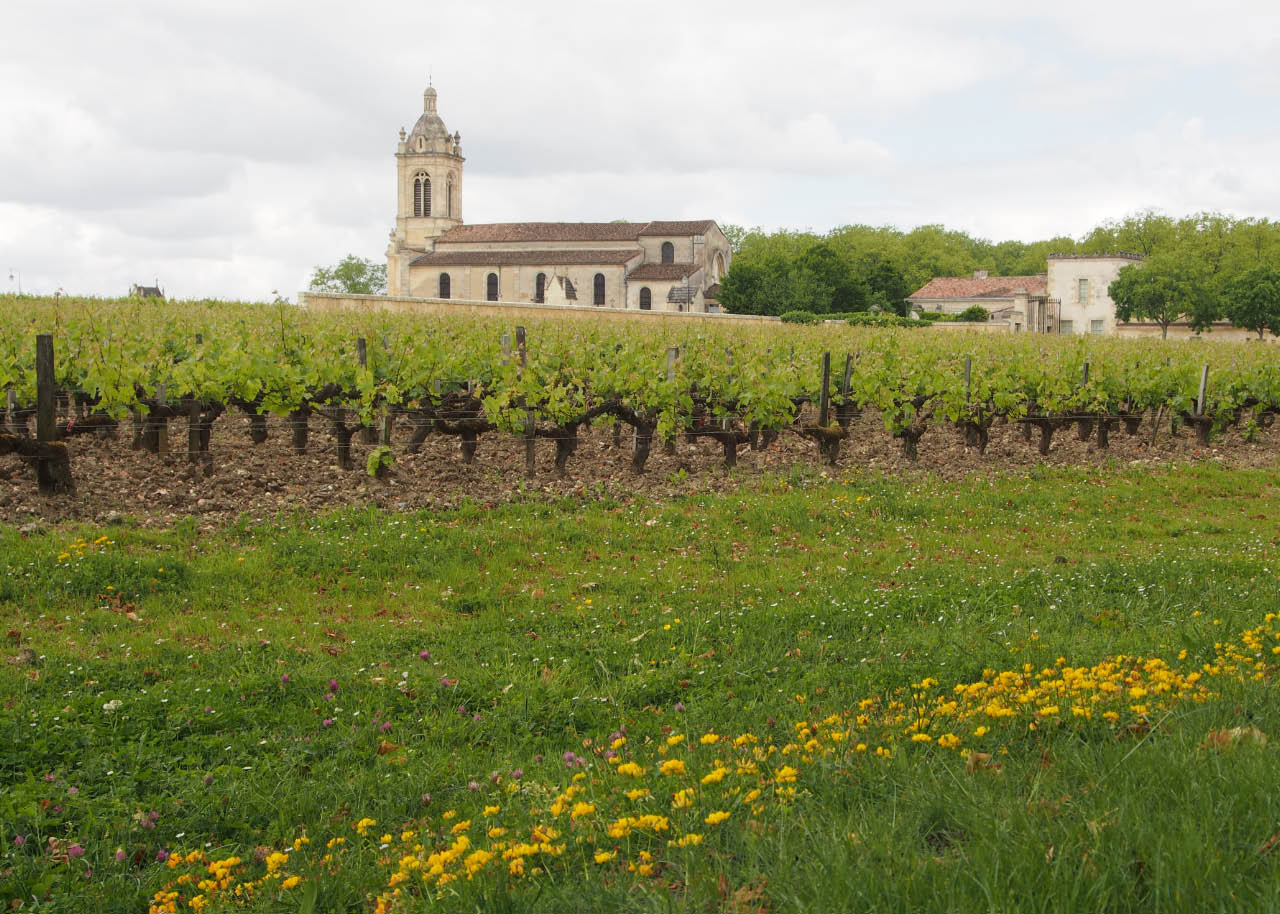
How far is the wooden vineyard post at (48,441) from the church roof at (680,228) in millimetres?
66215

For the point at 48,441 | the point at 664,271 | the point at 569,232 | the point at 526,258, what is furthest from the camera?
the point at 569,232

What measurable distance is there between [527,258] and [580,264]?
161 inches

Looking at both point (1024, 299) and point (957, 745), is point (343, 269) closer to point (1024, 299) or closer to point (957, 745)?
point (1024, 299)

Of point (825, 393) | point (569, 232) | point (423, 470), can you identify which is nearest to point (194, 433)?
point (423, 470)

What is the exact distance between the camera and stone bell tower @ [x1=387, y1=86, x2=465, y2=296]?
88.2 metres

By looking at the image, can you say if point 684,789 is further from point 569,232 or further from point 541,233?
point 541,233

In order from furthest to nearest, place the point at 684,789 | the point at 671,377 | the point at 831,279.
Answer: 1. the point at 831,279
2. the point at 671,377
3. the point at 684,789

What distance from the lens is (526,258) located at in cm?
7550

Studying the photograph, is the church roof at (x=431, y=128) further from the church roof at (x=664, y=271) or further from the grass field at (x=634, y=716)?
the grass field at (x=634, y=716)

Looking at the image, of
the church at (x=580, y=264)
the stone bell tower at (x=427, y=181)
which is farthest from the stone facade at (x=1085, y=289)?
the stone bell tower at (x=427, y=181)

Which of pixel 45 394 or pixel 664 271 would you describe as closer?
pixel 45 394

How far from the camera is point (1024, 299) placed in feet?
237

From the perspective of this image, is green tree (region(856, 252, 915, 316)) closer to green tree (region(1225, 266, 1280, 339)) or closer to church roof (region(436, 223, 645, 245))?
church roof (region(436, 223, 645, 245))

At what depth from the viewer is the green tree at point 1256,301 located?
6769cm
